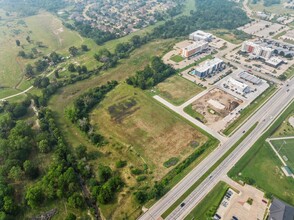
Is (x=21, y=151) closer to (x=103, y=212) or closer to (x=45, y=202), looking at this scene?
(x=45, y=202)

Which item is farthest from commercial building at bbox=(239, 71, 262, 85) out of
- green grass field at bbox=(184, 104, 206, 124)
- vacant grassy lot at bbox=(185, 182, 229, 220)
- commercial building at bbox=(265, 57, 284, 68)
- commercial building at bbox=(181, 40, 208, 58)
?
vacant grassy lot at bbox=(185, 182, 229, 220)

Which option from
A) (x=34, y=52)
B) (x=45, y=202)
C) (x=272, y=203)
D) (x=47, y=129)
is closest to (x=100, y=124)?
(x=47, y=129)

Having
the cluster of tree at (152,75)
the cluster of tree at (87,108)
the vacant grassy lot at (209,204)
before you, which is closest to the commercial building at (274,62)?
the cluster of tree at (152,75)

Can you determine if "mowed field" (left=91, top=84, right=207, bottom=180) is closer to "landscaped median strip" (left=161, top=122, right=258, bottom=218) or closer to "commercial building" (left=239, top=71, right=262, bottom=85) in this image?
"landscaped median strip" (left=161, top=122, right=258, bottom=218)

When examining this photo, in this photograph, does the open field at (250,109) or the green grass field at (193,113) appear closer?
the open field at (250,109)

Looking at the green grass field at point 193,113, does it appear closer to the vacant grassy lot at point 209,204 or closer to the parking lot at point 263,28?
the vacant grassy lot at point 209,204

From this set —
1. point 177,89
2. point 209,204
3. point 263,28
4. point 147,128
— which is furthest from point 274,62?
point 209,204
